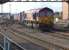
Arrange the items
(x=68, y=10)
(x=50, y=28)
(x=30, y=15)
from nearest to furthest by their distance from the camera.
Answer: (x=50, y=28)
(x=30, y=15)
(x=68, y=10)

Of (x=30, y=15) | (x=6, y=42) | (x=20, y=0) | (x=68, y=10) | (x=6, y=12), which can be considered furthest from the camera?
(x=6, y=12)

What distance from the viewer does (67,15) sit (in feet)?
247

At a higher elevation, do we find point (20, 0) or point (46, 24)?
point (20, 0)

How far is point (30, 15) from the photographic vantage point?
68688 mm

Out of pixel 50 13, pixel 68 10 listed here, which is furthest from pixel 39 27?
pixel 68 10

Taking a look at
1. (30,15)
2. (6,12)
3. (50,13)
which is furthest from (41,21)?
(6,12)

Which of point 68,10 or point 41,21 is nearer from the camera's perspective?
point 41,21

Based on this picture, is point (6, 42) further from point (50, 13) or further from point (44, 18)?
point (50, 13)

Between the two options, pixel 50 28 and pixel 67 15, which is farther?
pixel 67 15

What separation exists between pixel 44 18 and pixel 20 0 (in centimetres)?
1026

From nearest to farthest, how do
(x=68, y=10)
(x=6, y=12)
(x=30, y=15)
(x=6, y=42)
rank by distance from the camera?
(x=6, y=42) → (x=30, y=15) → (x=68, y=10) → (x=6, y=12)

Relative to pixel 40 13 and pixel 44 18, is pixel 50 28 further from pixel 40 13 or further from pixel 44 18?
pixel 40 13

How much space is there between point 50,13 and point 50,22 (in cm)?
1054

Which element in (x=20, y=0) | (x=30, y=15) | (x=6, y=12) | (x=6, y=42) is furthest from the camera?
(x=6, y=12)
